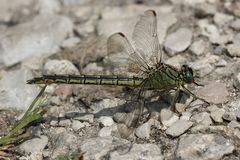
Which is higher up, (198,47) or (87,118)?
(198,47)

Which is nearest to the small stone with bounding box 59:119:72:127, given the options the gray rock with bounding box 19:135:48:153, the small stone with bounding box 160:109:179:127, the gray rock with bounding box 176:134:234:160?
the gray rock with bounding box 19:135:48:153

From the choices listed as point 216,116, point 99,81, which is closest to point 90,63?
point 99,81

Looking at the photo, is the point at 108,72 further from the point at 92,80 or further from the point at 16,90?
the point at 16,90

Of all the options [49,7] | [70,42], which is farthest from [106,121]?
[49,7]

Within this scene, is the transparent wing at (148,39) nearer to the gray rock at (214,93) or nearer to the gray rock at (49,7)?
the gray rock at (214,93)

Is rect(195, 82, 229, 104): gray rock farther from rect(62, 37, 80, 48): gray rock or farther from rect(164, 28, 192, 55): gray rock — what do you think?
rect(62, 37, 80, 48): gray rock

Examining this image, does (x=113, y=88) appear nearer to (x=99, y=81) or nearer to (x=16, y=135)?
Answer: (x=99, y=81)
